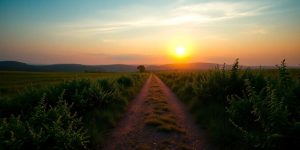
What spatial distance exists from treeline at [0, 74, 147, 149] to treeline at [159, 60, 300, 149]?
4.43 metres

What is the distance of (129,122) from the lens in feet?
35.0

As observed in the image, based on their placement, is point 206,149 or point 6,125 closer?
point 6,125

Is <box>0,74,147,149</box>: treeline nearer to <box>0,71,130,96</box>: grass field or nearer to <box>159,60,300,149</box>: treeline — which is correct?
<box>0,71,130,96</box>: grass field

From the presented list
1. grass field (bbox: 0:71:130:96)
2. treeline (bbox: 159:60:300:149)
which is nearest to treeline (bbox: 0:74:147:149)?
grass field (bbox: 0:71:130:96)

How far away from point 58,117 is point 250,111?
20.5ft

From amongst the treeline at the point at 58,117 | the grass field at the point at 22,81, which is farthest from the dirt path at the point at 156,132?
the grass field at the point at 22,81

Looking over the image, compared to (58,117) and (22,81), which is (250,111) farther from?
(22,81)

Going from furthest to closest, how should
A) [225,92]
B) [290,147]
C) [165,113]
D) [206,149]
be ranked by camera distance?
[165,113], [225,92], [206,149], [290,147]

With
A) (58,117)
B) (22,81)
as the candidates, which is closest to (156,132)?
(58,117)

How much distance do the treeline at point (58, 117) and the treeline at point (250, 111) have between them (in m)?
4.43

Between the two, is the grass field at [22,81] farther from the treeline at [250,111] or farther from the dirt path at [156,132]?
the treeline at [250,111]

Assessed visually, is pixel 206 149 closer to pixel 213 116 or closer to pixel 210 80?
pixel 213 116

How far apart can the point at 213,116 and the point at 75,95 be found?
655 centimetres

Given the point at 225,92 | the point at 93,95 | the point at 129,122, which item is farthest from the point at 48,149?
the point at 225,92
